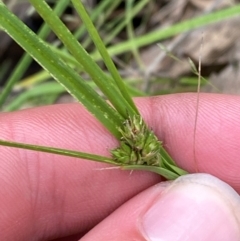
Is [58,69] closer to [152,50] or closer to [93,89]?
[93,89]

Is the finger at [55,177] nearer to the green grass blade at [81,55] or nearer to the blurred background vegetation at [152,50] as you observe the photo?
the green grass blade at [81,55]

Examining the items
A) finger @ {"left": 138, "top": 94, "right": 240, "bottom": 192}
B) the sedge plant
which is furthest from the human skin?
the sedge plant

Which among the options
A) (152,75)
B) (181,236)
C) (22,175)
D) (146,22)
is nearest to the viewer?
(181,236)

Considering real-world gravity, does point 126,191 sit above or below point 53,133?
below

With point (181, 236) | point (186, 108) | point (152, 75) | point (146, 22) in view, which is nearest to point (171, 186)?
point (181, 236)

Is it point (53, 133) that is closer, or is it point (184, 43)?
point (53, 133)

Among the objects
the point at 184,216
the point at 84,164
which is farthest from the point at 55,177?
the point at 184,216

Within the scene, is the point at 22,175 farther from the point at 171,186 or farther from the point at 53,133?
the point at 171,186

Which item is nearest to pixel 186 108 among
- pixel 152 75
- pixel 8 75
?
pixel 152 75

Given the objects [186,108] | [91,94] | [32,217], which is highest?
[91,94]

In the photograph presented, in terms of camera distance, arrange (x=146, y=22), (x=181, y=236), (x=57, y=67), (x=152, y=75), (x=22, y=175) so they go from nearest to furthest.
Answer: (x=57, y=67), (x=181, y=236), (x=22, y=175), (x=152, y=75), (x=146, y=22)
